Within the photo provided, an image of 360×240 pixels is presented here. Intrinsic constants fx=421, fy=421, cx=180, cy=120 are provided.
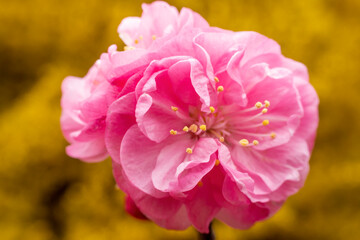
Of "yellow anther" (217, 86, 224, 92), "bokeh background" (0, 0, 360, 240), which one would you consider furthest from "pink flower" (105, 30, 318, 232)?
"bokeh background" (0, 0, 360, 240)

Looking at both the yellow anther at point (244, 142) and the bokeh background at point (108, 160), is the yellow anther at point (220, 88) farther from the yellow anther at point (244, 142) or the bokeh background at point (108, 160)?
the bokeh background at point (108, 160)

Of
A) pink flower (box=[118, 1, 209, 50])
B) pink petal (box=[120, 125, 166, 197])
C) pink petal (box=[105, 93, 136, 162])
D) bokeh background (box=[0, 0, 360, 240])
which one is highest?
pink flower (box=[118, 1, 209, 50])

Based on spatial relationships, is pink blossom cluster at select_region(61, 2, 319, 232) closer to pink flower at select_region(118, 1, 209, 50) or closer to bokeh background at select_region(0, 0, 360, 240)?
pink flower at select_region(118, 1, 209, 50)

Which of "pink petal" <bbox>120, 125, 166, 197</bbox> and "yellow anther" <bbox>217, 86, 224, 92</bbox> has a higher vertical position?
"yellow anther" <bbox>217, 86, 224, 92</bbox>

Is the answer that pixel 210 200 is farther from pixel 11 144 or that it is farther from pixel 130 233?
pixel 11 144

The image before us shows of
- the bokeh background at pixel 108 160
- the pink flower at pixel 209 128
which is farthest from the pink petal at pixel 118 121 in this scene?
the bokeh background at pixel 108 160

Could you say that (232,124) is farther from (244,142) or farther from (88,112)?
(88,112)

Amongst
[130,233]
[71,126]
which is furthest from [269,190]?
[130,233]
